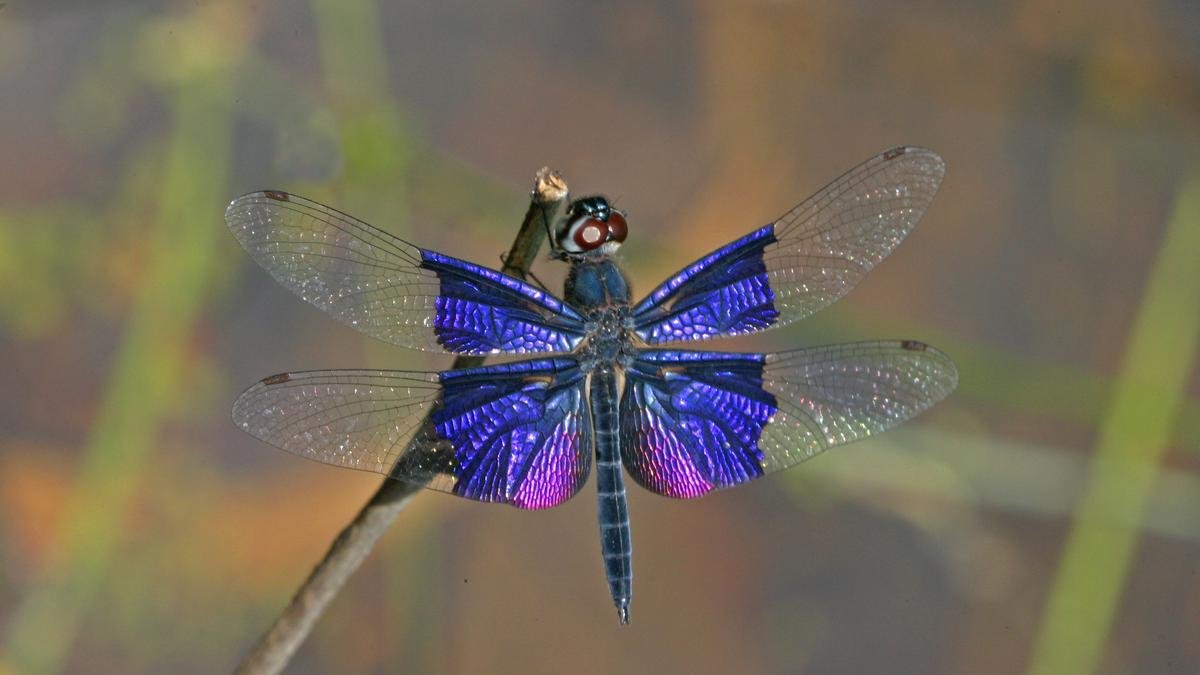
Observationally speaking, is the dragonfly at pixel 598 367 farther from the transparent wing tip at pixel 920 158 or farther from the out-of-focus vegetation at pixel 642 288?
the out-of-focus vegetation at pixel 642 288

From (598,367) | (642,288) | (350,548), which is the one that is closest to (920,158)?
(598,367)

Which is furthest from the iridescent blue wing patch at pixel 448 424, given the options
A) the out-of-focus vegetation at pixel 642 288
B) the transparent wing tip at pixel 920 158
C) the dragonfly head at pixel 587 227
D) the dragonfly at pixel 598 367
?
the out-of-focus vegetation at pixel 642 288

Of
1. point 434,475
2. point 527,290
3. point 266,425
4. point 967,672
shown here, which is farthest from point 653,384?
point 967,672

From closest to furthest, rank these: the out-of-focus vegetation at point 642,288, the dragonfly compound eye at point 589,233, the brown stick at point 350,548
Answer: the brown stick at point 350,548
the dragonfly compound eye at point 589,233
the out-of-focus vegetation at point 642,288

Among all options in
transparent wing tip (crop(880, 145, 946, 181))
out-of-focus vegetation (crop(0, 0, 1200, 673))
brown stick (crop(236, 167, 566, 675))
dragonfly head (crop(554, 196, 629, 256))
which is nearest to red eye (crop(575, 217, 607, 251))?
dragonfly head (crop(554, 196, 629, 256))

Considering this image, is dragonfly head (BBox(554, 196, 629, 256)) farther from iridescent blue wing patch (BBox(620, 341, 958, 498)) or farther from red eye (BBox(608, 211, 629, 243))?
iridescent blue wing patch (BBox(620, 341, 958, 498))

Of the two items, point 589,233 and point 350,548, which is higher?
point 589,233

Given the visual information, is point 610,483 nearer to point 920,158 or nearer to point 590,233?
point 590,233

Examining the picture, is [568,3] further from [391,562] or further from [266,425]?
[266,425]
